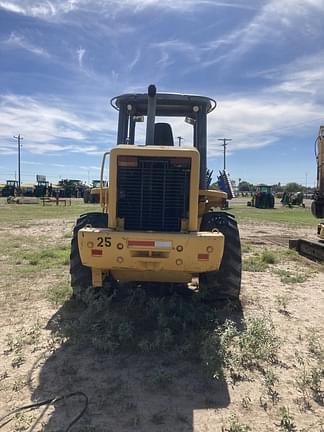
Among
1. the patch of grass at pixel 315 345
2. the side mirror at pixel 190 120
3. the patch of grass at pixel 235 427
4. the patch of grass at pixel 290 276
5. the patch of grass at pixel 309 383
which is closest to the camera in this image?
the patch of grass at pixel 235 427

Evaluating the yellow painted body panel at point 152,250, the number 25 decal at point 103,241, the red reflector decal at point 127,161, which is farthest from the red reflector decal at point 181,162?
the number 25 decal at point 103,241

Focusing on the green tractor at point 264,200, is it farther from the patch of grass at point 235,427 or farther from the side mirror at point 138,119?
the patch of grass at point 235,427

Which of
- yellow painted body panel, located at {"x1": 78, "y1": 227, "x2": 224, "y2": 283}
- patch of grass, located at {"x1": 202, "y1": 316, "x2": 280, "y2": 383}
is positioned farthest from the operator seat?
patch of grass, located at {"x1": 202, "y1": 316, "x2": 280, "y2": 383}

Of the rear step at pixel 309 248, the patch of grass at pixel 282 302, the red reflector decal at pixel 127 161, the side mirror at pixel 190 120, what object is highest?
the side mirror at pixel 190 120

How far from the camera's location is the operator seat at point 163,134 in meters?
5.69

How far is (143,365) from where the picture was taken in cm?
384

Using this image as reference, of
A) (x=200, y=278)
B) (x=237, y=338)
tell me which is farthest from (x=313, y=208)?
(x=237, y=338)

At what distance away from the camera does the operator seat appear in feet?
18.7

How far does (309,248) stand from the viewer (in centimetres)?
975

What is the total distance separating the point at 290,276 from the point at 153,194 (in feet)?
13.0

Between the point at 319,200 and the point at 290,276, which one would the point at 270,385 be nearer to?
the point at 290,276

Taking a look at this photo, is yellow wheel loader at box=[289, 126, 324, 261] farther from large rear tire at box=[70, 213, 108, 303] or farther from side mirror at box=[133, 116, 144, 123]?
large rear tire at box=[70, 213, 108, 303]

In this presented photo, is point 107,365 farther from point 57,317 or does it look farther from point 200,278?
point 200,278

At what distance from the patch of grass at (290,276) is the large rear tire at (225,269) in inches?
91.4
